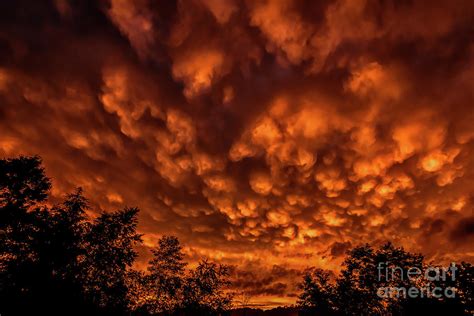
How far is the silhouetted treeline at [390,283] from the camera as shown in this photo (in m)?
50.6

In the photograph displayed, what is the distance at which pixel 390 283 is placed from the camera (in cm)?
5422

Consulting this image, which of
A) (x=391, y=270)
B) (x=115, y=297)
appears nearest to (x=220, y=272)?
(x=115, y=297)

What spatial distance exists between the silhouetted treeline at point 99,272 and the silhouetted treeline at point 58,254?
0.27ft

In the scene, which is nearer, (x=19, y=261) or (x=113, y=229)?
(x=19, y=261)

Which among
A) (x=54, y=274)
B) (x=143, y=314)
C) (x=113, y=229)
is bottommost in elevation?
(x=143, y=314)

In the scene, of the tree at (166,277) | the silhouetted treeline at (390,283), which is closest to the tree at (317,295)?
the silhouetted treeline at (390,283)

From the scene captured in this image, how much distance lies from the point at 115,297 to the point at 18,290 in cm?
918

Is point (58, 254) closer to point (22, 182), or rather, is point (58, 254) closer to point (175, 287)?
point (22, 182)

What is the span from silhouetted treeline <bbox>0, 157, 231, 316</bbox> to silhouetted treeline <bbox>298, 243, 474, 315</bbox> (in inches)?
1542

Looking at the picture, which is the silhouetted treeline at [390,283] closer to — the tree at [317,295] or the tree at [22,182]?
the tree at [317,295]

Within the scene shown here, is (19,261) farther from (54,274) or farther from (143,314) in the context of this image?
(143,314)

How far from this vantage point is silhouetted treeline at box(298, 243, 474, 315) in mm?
50625

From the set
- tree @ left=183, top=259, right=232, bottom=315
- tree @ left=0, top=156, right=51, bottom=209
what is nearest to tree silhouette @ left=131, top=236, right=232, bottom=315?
tree @ left=183, top=259, right=232, bottom=315

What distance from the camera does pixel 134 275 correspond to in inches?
1583
